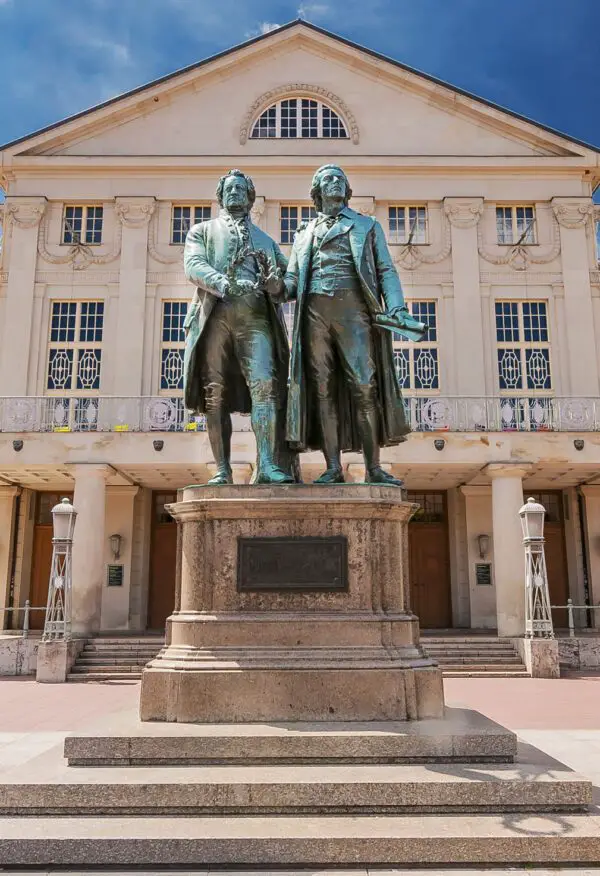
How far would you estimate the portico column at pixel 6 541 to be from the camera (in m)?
23.8

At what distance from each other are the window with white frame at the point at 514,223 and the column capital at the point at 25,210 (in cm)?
1415

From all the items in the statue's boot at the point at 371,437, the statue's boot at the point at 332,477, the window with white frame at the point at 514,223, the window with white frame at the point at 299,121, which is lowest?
the statue's boot at the point at 332,477

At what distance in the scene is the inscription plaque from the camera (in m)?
5.69

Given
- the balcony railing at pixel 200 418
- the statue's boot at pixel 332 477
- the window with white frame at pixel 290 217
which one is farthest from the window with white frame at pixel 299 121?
the statue's boot at pixel 332 477

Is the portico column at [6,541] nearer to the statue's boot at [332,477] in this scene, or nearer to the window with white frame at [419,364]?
the window with white frame at [419,364]

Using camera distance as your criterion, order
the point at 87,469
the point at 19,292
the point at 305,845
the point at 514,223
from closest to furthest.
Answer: the point at 305,845, the point at 87,469, the point at 19,292, the point at 514,223

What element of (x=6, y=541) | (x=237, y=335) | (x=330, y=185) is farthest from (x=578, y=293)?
(x=237, y=335)

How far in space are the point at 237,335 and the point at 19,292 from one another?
20.7m

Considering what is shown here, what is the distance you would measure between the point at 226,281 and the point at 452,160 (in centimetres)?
2169

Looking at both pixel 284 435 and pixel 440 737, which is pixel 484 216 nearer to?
pixel 284 435

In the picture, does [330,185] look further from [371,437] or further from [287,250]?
[287,250]

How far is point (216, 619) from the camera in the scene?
5598 millimetres

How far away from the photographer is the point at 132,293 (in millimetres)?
25234

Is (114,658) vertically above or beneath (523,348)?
beneath
